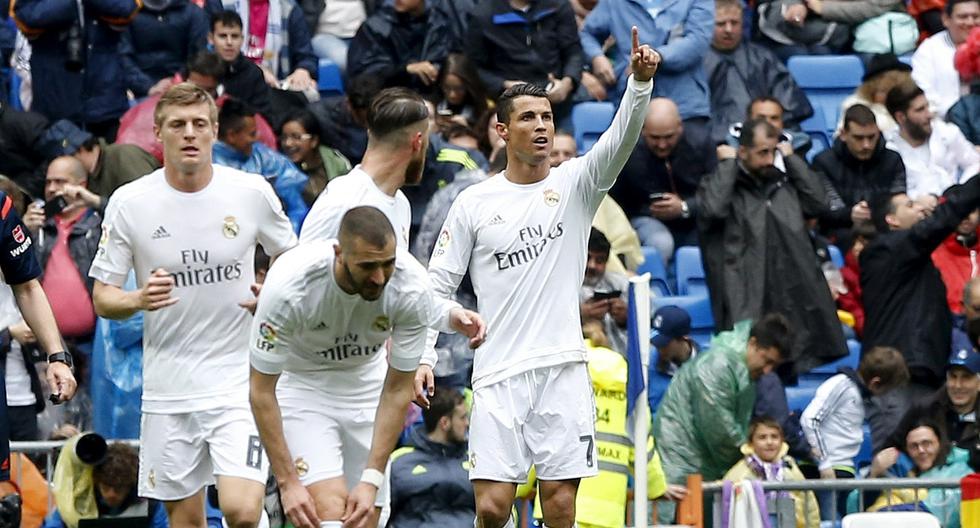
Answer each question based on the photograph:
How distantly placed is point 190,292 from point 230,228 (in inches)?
14.4

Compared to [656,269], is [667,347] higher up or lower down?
lower down

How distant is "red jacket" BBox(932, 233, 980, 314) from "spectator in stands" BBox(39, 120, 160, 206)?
5698mm

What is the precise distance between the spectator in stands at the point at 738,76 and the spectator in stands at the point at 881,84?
1.41ft

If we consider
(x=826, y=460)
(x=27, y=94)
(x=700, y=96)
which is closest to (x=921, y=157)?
(x=700, y=96)

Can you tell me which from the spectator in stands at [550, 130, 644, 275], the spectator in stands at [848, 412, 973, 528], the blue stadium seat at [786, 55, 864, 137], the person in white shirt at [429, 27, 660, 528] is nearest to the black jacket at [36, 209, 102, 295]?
the spectator in stands at [550, 130, 644, 275]

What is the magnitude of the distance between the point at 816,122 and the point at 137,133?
5.88 meters

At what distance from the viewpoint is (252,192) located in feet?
34.2

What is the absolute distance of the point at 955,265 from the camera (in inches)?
612

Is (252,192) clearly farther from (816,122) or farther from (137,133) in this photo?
(816,122)

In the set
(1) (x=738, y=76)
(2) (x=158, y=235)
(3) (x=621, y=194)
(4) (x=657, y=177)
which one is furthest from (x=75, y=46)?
(2) (x=158, y=235)

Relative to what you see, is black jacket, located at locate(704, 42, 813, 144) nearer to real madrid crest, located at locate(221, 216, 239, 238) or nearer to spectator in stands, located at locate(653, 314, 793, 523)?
spectator in stands, located at locate(653, 314, 793, 523)

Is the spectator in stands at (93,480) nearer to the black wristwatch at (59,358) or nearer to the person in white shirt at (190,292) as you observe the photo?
the person in white shirt at (190,292)

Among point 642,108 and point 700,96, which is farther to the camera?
point 700,96

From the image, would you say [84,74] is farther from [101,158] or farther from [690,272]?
[690,272]
